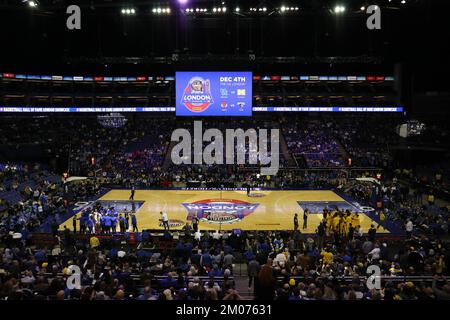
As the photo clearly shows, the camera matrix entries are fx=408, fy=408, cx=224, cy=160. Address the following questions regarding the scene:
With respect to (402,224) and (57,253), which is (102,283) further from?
(402,224)

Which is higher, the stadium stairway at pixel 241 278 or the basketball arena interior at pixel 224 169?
the basketball arena interior at pixel 224 169

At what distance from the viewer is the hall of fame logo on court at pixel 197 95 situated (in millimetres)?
36188

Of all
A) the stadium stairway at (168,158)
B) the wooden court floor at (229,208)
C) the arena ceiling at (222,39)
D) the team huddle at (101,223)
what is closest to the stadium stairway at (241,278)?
the wooden court floor at (229,208)

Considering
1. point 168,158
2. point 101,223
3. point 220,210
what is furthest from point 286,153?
point 101,223

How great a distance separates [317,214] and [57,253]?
16.5 meters

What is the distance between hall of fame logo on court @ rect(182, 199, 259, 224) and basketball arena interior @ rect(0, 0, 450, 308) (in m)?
0.20

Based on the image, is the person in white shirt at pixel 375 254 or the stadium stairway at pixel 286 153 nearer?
the person in white shirt at pixel 375 254

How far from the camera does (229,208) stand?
27594 millimetres

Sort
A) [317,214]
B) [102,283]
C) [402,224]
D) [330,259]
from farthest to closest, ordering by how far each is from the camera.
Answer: [317,214], [402,224], [330,259], [102,283]

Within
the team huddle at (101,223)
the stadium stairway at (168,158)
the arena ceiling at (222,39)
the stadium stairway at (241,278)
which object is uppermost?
the arena ceiling at (222,39)

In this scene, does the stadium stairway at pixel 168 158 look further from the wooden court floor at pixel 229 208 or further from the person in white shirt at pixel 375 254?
the person in white shirt at pixel 375 254

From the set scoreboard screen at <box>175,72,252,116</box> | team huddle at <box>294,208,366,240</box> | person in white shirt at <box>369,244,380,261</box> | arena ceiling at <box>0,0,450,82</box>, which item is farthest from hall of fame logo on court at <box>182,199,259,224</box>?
arena ceiling at <box>0,0,450,82</box>

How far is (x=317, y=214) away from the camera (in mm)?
26094

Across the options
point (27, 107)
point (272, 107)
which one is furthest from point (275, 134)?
point (27, 107)
